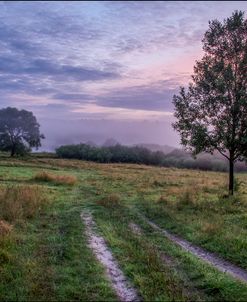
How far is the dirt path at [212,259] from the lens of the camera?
484 inches

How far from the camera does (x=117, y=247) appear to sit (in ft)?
47.6

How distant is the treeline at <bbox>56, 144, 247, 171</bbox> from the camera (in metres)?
102

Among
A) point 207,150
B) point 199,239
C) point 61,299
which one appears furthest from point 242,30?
point 61,299

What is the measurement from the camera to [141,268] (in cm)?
1186

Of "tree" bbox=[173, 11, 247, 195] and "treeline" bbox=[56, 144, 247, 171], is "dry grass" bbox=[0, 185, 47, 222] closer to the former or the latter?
"tree" bbox=[173, 11, 247, 195]

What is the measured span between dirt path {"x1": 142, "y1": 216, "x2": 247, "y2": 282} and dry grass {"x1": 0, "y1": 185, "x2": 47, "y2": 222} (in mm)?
6571

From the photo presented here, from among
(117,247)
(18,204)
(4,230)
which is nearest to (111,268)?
(117,247)

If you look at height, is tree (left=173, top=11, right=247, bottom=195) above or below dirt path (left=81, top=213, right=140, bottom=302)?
above

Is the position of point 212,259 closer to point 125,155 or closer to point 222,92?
point 222,92

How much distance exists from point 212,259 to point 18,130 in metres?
82.3

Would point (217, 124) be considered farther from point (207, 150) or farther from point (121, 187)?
point (121, 187)

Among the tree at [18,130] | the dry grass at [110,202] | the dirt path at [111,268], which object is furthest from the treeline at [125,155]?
the dirt path at [111,268]

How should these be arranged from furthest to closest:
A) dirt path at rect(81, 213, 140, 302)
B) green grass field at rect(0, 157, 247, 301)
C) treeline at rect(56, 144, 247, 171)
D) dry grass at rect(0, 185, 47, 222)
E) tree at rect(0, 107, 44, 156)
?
1. treeline at rect(56, 144, 247, 171)
2. tree at rect(0, 107, 44, 156)
3. dry grass at rect(0, 185, 47, 222)
4. green grass field at rect(0, 157, 247, 301)
5. dirt path at rect(81, 213, 140, 302)

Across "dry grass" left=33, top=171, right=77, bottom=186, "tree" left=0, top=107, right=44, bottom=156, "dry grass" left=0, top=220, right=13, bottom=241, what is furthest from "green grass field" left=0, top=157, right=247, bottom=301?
"tree" left=0, top=107, right=44, bottom=156
